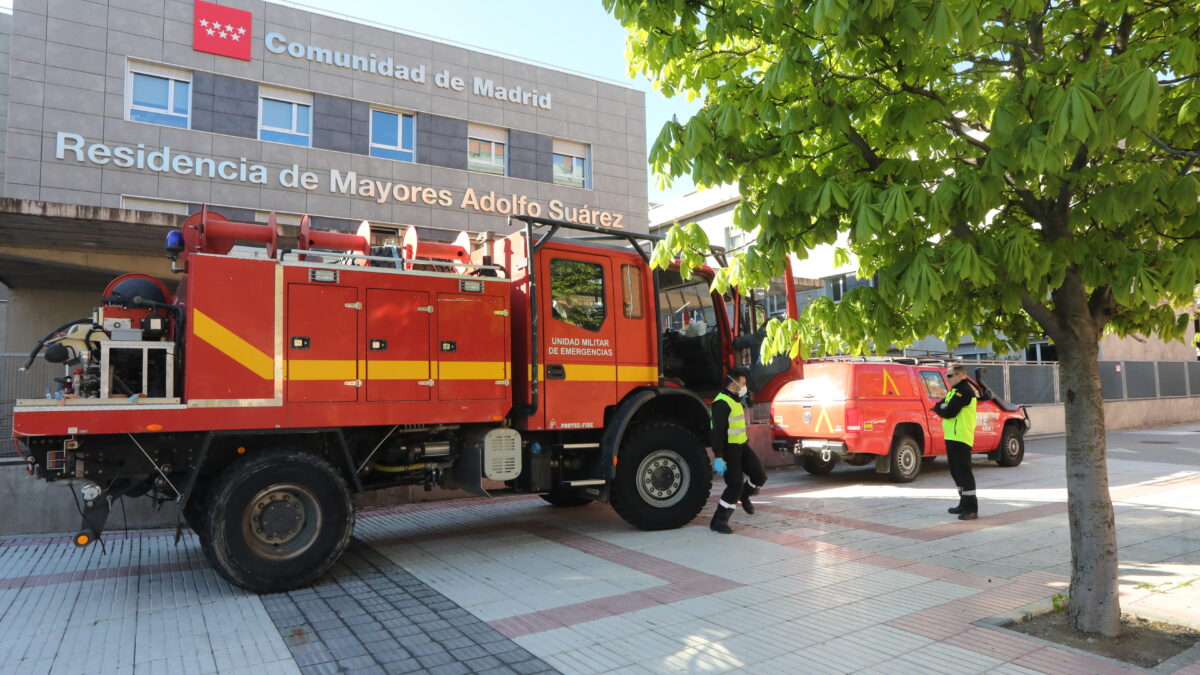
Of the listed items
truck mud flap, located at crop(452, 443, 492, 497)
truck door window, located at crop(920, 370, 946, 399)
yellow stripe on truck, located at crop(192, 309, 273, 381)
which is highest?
yellow stripe on truck, located at crop(192, 309, 273, 381)

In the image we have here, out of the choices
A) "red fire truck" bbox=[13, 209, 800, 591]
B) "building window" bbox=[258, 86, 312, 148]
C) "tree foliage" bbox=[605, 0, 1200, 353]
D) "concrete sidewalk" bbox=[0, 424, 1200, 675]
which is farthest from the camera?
"building window" bbox=[258, 86, 312, 148]

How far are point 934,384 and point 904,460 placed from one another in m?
1.66

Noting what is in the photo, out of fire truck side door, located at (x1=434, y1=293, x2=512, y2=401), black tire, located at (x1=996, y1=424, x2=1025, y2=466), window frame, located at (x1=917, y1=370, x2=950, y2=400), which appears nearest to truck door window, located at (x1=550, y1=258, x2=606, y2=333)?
fire truck side door, located at (x1=434, y1=293, x2=512, y2=401)

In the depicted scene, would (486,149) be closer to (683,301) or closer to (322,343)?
(683,301)

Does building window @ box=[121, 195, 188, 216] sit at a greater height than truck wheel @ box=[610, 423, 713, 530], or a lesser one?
greater

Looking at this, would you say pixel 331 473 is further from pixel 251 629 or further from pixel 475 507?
pixel 475 507

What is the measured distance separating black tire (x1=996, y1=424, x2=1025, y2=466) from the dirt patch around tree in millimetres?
9347

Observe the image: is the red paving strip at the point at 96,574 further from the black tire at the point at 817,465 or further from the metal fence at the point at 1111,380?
the metal fence at the point at 1111,380

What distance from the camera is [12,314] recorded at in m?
13.1

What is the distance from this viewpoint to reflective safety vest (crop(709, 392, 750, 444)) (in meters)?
7.90

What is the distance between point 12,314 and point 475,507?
33.0 feet

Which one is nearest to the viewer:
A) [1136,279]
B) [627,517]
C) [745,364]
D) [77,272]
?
[1136,279]

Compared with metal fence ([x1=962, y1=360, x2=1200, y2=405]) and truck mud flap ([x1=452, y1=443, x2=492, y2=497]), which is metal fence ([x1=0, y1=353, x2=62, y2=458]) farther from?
metal fence ([x1=962, y1=360, x2=1200, y2=405])

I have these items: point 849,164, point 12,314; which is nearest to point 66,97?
point 12,314
